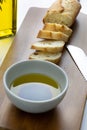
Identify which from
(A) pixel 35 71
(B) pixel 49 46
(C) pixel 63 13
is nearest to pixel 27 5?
(C) pixel 63 13

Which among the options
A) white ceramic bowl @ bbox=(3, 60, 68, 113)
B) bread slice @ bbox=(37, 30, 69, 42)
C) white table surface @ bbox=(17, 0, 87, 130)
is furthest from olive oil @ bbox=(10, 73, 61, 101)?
white table surface @ bbox=(17, 0, 87, 130)

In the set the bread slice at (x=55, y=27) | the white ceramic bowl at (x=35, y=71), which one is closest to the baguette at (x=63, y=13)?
the bread slice at (x=55, y=27)

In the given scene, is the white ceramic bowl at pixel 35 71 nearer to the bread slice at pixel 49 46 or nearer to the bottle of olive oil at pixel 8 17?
the bread slice at pixel 49 46

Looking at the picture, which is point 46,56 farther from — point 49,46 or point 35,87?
point 35,87

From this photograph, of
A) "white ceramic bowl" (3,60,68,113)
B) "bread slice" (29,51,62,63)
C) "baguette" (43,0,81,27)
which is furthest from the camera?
"baguette" (43,0,81,27)

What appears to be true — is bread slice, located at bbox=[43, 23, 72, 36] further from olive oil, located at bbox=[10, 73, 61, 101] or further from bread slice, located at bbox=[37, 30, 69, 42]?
olive oil, located at bbox=[10, 73, 61, 101]

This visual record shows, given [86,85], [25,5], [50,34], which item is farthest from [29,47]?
[25,5]

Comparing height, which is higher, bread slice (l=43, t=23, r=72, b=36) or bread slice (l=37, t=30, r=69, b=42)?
bread slice (l=43, t=23, r=72, b=36)
